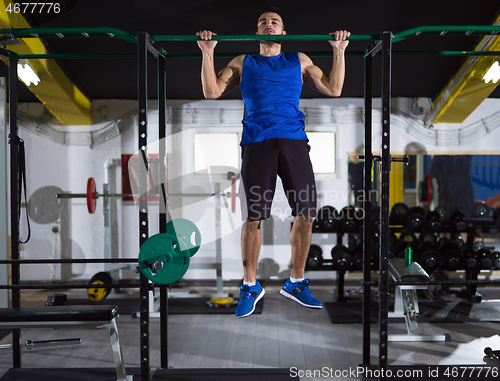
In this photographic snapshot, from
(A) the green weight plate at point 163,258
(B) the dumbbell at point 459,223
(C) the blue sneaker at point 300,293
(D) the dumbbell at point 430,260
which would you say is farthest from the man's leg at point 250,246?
(B) the dumbbell at point 459,223

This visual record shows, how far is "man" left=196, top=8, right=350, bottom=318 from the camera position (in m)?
2.36

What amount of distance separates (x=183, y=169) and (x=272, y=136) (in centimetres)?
340

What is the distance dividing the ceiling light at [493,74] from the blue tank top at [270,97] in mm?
2880

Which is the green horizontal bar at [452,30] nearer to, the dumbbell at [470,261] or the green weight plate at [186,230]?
the green weight plate at [186,230]

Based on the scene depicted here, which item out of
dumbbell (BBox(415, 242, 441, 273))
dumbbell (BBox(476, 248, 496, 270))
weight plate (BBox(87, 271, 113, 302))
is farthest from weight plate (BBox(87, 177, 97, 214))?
dumbbell (BBox(476, 248, 496, 270))

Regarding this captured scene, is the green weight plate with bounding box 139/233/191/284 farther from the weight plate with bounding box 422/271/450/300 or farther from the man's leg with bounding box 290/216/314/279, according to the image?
the weight plate with bounding box 422/271/450/300

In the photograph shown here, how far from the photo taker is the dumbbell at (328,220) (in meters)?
4.88

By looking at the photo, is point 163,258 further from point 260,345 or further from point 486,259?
point 486,259

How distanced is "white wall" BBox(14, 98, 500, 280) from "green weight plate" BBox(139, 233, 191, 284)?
3294mm

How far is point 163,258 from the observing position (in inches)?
90.4

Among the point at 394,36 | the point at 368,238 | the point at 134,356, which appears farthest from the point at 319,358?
the point at 394,36

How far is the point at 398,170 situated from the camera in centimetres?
567

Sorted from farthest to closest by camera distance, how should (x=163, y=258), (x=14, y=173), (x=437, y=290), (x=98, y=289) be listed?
(x=437, y=290) < (x=98, y=289) < (x=14, y=173) < (x=163, y=258)

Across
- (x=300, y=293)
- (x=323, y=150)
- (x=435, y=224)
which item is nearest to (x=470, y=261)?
(x=435, y=224)
